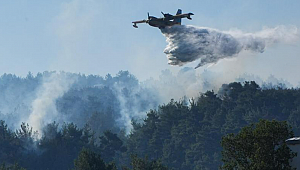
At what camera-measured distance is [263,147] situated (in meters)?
37.0

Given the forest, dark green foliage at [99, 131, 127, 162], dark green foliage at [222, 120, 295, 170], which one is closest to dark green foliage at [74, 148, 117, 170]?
dark green foliage at [222, 120, 295, 170]

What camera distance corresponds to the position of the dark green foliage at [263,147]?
120ft

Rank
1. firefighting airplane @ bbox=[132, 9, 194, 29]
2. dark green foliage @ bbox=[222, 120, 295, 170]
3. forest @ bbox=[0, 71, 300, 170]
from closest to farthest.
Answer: dark green foliage @ bbox=[222, 120, 295, 170]
firefighting airplane @ bbox=[132, 9, 194, 29]
forest @ bbox=[0, 71, 300, 170]

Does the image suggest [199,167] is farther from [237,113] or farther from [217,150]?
[237,113]

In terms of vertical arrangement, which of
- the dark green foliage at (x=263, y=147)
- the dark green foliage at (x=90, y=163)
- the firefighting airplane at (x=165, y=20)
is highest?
the firefighting airplane at (x=165, y=20)

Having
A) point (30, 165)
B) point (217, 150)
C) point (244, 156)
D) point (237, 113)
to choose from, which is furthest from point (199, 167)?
point (244, 156)

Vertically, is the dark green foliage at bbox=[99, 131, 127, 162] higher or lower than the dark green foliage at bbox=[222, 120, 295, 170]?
higher

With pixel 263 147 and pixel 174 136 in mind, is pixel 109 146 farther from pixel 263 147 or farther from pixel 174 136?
pixel 263 147

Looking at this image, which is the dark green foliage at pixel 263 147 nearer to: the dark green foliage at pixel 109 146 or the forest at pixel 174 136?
the forest at pixel 174 136

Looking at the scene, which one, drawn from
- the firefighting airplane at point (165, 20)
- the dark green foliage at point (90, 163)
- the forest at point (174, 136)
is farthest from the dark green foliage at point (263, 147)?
the forest at point (174, 136)

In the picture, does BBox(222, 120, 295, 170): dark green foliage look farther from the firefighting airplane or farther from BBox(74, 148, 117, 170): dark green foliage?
BBox(74, 148, 117, 170): dark green foliage

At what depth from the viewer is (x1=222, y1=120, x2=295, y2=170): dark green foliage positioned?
1438 inches

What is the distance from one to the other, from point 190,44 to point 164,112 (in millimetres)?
67019

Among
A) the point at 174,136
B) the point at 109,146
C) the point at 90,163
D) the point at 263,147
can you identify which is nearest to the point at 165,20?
the point at 90,163
